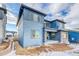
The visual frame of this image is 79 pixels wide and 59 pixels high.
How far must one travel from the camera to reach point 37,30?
6.95 ft

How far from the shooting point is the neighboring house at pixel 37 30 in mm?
2094

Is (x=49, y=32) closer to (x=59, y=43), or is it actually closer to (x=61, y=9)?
(x=59, y=43)

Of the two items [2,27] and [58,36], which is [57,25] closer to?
[58,36]

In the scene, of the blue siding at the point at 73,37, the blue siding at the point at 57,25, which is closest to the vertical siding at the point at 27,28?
the blue siding at the point at 57,25

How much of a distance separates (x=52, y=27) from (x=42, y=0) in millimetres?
411

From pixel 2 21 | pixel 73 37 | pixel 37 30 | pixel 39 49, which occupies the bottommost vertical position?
pixel 39 49

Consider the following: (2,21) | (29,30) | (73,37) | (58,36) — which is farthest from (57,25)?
(2,21)

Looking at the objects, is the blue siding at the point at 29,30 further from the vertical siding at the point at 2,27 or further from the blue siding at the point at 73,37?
the blue siding at the point at 73,37

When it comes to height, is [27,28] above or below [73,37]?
above

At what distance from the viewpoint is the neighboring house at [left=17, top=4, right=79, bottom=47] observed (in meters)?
2.09

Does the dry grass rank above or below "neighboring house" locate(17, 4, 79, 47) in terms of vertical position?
below

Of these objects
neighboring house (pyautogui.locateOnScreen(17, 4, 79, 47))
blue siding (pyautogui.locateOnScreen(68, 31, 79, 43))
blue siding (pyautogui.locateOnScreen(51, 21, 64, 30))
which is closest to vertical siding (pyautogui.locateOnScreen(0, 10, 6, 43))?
neighboring house (pyautogui.locateOnScreen(17, 4, 79, 47))

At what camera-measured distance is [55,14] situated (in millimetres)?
2152

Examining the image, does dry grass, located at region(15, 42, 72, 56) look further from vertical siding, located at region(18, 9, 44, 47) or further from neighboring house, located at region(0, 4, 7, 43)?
neighboring house, located at region(0, 4, 7, 43)
